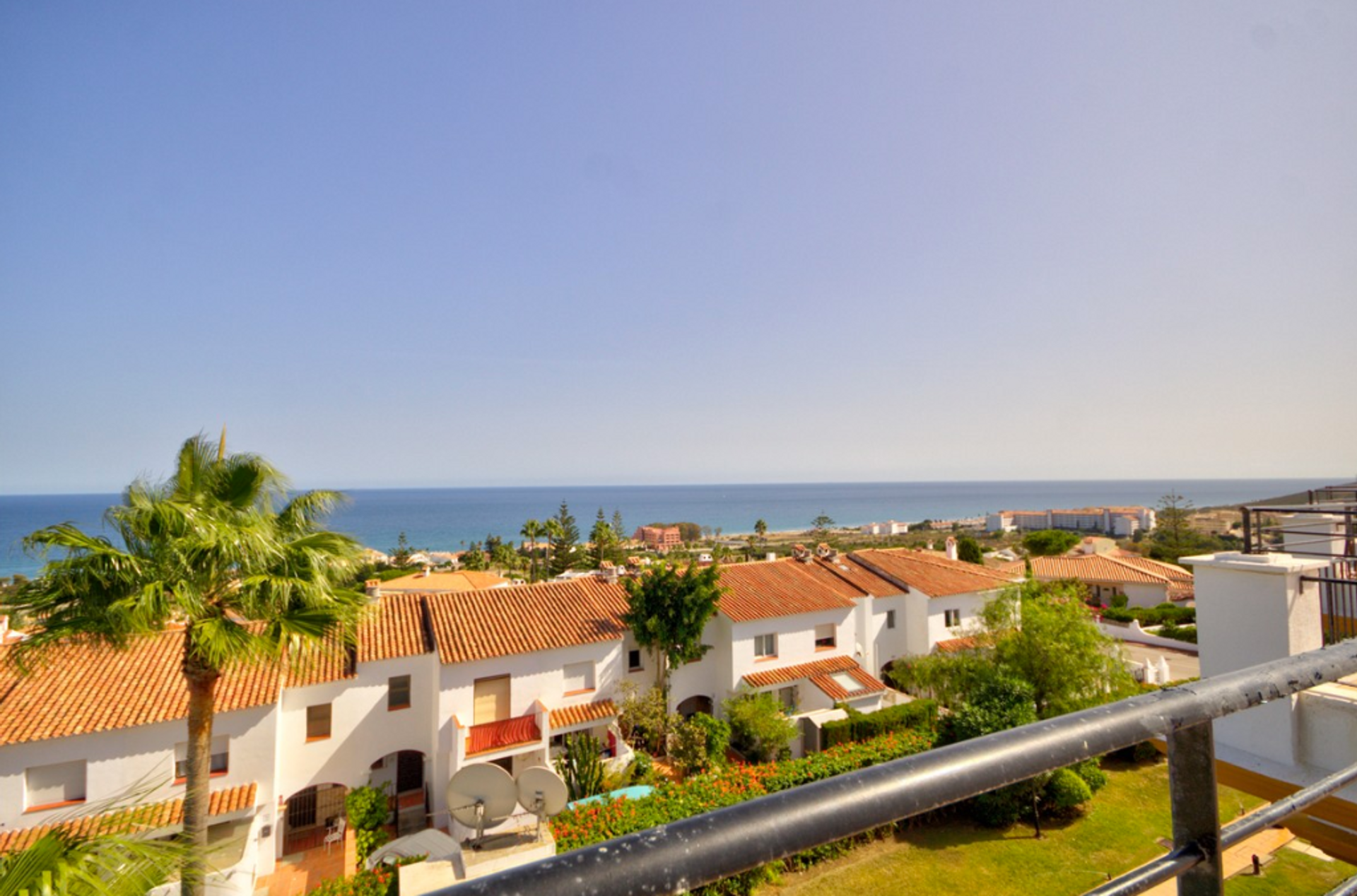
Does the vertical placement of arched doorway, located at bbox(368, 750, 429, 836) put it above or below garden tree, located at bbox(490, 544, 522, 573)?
below

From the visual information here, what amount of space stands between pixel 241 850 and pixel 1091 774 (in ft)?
71.8

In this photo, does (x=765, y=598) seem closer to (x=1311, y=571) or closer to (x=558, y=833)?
(x=558, y=833)

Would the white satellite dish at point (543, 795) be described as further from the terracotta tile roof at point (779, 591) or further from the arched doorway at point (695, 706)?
the arched doorway at point (695, 706)

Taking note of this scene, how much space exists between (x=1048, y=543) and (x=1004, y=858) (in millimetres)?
45801

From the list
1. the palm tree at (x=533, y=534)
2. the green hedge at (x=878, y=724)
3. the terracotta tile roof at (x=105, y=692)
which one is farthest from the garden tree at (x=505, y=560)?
the green hedge at (x=878, y=724)

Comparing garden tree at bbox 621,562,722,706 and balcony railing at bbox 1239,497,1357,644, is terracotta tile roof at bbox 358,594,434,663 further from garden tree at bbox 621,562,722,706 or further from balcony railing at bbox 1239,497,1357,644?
balcony railing at bbox 1239,497,1357,644

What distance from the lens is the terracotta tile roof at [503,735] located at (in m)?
19.1

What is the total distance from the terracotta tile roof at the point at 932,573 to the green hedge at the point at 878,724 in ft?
26.3

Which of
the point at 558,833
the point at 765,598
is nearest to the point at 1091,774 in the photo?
the point at 765,598

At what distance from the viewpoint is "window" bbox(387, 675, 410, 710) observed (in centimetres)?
1984

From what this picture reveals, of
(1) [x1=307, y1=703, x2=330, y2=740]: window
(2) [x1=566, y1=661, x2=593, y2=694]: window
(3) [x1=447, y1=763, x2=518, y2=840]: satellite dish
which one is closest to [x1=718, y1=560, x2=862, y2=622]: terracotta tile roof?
(2) [x1=566, y1=661, x2=593, y2=694]: window

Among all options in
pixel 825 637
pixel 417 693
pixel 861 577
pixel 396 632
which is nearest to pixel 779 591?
pixel 825 637

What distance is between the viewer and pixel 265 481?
10914 millimetres

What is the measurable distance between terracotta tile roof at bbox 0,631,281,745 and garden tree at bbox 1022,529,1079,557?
55.5 meters
